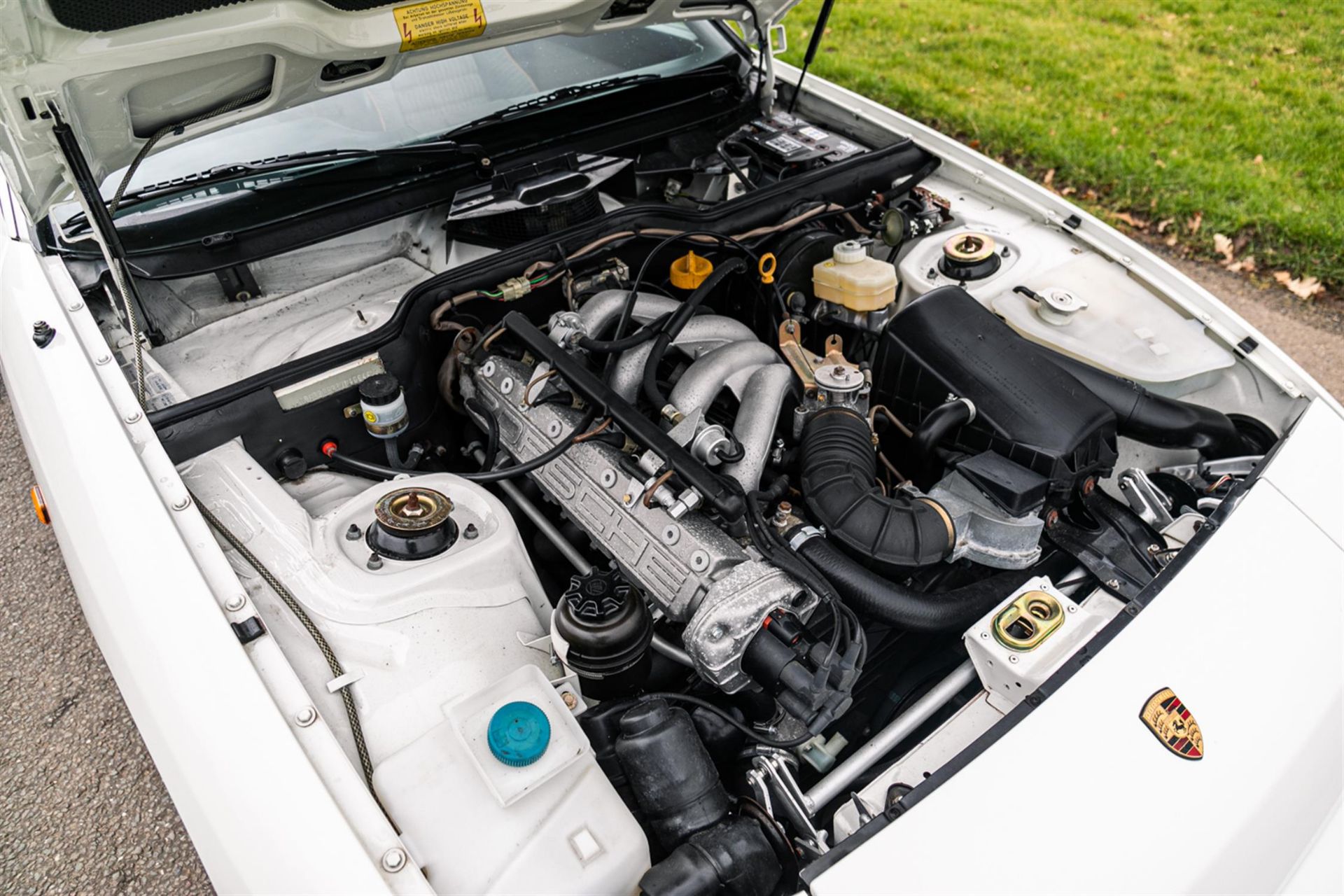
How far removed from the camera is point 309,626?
5.45ft

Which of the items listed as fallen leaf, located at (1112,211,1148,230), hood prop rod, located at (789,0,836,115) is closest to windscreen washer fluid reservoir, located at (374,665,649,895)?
hood prop rod, located at (789,0,836,115)

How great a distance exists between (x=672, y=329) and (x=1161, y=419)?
1187 millimetres

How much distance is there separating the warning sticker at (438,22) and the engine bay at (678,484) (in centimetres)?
48

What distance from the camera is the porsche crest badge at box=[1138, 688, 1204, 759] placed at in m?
1.42

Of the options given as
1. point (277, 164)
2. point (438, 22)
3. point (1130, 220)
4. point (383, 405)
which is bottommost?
point (1130, 220)

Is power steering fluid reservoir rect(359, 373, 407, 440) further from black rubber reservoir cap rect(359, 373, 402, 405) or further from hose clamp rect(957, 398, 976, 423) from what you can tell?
hose clamp rect(957, 398, 976, 423)

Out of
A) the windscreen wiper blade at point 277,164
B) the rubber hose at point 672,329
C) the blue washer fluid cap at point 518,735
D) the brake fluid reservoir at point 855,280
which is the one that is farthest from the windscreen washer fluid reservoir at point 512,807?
the windscreen wiper blade at point 277,164

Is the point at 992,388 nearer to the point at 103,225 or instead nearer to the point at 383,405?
the point at 383,405

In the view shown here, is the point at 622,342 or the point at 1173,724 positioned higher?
the point at 622,342

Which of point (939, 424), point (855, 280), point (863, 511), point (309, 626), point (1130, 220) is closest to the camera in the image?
point (309, 626)

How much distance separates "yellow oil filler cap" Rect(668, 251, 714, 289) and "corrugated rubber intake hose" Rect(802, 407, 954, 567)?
0.65 m

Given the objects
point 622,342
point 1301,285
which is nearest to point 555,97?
point 622,342

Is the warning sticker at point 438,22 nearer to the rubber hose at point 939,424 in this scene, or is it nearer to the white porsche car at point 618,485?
the white porsche car at point 618,485

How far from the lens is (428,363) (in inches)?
89.7
